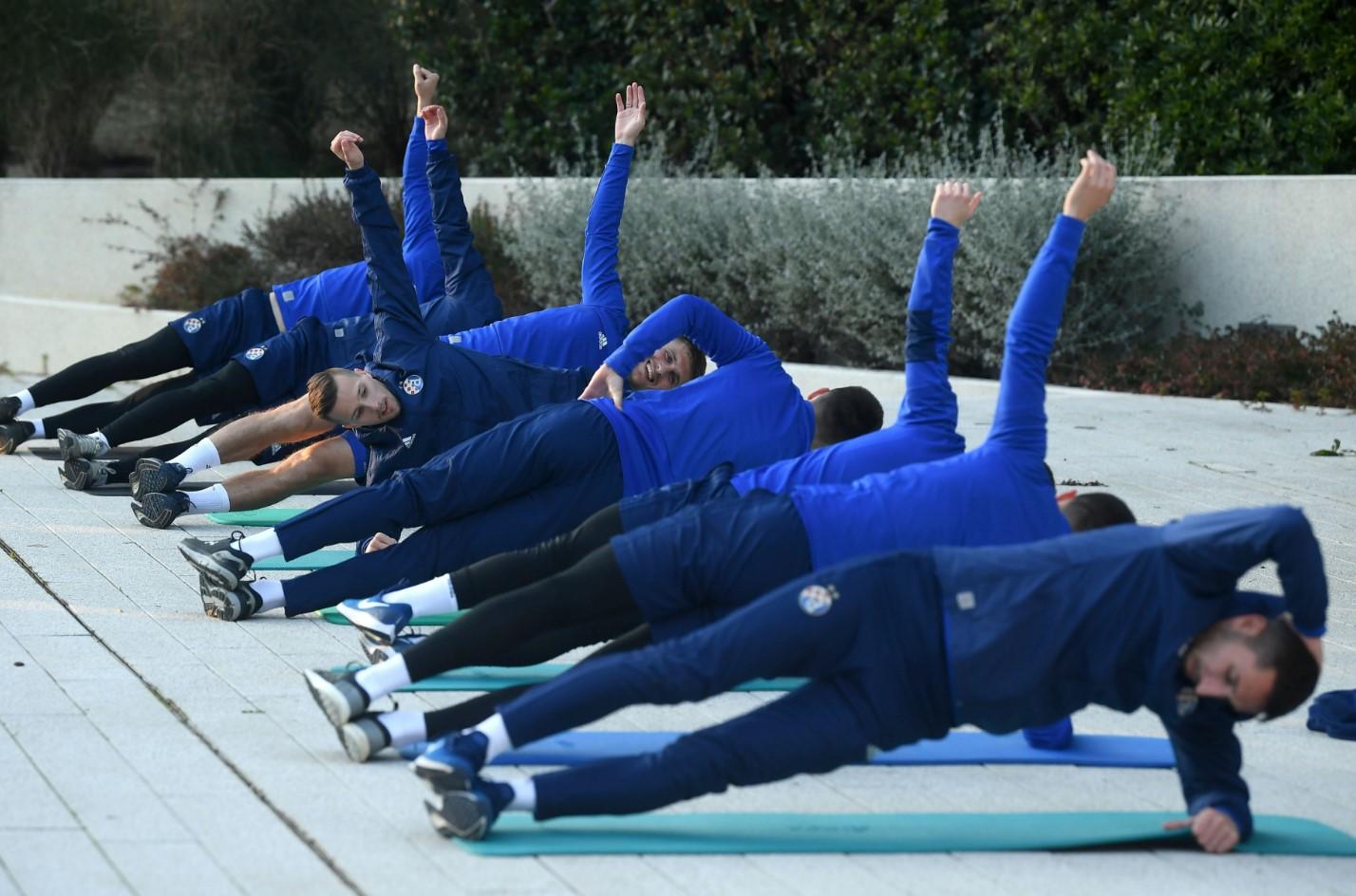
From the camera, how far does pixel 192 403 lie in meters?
7.68

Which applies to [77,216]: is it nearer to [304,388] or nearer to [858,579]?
[304,388]

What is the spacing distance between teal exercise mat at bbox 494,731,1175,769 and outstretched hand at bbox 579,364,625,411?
4.15 feet

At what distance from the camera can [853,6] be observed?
14.1m

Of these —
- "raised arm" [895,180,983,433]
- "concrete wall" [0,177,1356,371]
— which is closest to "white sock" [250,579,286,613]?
"raised arm" [895,180,983,433]

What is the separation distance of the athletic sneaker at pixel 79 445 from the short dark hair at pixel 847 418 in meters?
3.89

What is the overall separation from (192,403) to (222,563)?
93.8 inches

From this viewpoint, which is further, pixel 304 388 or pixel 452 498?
pixel 304 388

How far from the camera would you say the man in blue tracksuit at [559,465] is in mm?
5289

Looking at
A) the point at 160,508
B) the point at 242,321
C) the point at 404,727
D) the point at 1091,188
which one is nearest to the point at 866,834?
the point at 404,727

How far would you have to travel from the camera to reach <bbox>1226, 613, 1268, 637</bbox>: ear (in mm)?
3607

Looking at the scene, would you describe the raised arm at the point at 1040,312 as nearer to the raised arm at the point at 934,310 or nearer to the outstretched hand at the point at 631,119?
the raised arm at the point at 934,310

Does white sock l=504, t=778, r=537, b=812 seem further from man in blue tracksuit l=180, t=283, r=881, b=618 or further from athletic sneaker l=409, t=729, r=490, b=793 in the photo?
man in blue tracksuit l=180, t=283, r=881, b=618

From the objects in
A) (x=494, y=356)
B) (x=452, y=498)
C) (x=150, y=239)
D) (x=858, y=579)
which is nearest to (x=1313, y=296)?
(x=494, y=356)

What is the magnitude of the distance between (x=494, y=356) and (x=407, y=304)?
399mm
